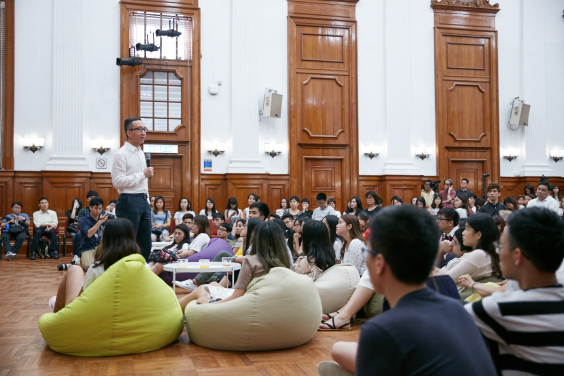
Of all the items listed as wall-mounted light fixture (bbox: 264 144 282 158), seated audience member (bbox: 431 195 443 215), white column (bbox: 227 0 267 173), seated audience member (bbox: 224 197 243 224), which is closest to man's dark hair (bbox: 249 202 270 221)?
seated audience member (bbox: 224 197 243 224)

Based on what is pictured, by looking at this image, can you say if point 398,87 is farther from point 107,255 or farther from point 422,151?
point 107,255

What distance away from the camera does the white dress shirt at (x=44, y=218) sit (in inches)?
347

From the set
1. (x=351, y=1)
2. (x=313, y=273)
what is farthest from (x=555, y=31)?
(x=313, y=273)

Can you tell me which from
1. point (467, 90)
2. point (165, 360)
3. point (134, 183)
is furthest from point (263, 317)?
point (467, 90)

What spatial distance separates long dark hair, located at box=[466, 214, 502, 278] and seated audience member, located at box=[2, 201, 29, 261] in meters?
8.06

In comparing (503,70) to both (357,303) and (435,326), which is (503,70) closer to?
(357,303)

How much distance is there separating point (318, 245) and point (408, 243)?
9.87 feet

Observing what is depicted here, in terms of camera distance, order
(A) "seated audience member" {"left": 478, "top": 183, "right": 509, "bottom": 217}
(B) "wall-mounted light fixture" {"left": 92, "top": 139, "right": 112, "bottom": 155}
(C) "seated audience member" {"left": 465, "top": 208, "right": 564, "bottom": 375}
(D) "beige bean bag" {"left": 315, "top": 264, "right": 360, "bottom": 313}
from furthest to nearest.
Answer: (B) "wall-mounted light fixture" {"left": 92, "top": 139, "right": 112, "bottom": 155}
(A) "seated audience member" {"left": 478, "top": 183, "right": 509, "bottom": 217}
(D) "beige bean bag" {"left": 315, "top": 264, "right": 360, "bottom": 313}
(C) "seated audience member" {"left": 465, "top": 208, "right": 564, "bottom": 375}

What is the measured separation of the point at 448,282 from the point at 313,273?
6.30 ft

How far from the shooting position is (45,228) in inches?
348

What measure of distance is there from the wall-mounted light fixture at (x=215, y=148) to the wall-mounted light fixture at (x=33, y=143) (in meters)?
3.16

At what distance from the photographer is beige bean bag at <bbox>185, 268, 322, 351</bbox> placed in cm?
310

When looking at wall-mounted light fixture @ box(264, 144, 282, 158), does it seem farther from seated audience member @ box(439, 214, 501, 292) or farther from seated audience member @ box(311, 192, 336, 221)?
seated audience member @ box(439, 214, 501, 292)

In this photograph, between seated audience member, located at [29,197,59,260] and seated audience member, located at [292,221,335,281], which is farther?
seated audience member, located at [29,197,59,260]
